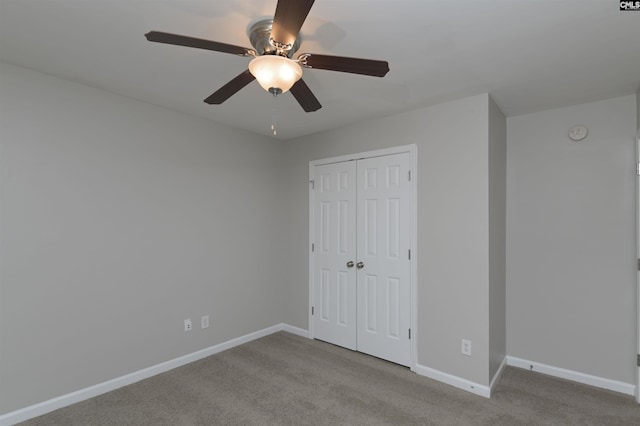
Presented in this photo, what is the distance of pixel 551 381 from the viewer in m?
2.92

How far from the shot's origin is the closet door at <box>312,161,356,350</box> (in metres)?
3.62

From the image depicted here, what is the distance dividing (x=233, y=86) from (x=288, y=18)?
626 mm

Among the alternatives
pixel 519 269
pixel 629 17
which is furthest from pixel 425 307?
pixel 629 17

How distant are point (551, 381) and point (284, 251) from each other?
3058mm

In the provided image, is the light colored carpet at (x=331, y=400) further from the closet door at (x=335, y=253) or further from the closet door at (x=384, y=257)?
the closet door at (x=335, y=253)

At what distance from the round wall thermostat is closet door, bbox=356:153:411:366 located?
58.1 inches

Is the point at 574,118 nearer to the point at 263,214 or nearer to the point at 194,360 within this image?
the point at 263,214

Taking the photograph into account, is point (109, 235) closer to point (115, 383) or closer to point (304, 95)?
point (115, 383)

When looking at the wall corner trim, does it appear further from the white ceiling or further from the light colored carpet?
the white ceiling

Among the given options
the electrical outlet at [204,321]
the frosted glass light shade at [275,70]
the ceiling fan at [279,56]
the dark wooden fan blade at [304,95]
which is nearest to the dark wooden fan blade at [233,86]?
the ceiling fan at [279,56]

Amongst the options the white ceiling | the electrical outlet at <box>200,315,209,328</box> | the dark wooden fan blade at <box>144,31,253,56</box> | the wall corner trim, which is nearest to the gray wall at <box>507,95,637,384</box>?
the wall corner trim

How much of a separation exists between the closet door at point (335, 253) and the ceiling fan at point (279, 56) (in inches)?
76.6

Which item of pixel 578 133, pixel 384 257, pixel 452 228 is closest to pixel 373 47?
Result: pixel 452 228

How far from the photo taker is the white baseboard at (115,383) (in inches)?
90.2
